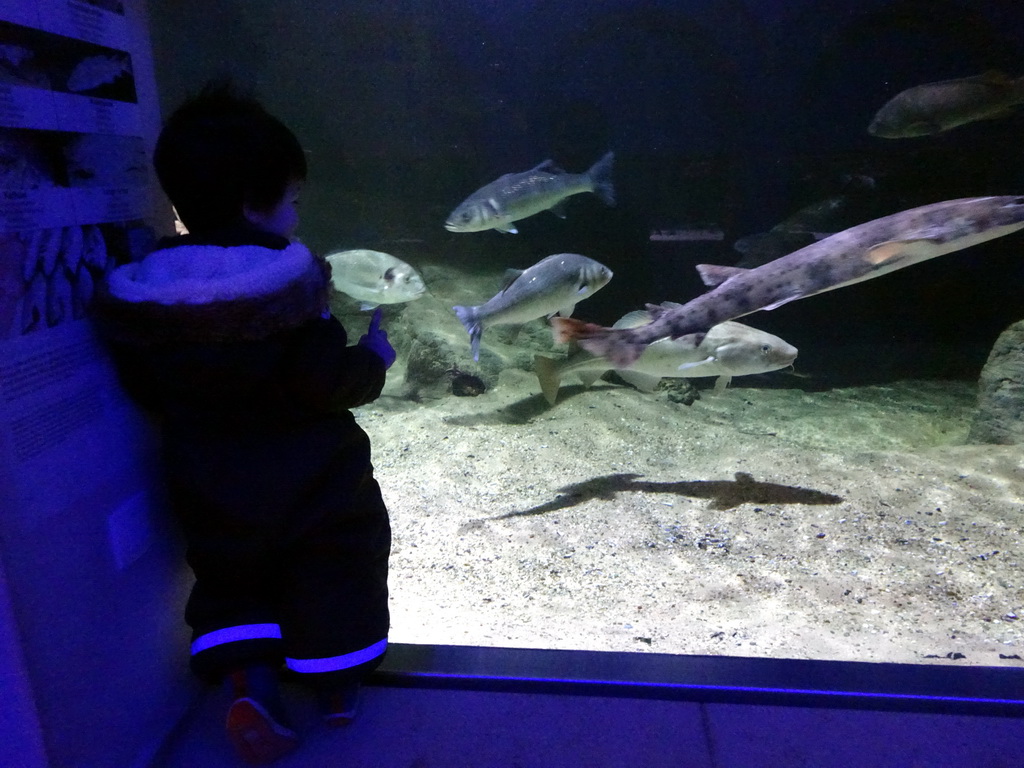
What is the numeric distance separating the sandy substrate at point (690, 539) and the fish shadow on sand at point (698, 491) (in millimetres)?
17

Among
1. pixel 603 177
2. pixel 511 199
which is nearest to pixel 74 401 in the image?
pixel 511 199

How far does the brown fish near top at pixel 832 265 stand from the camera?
2.66m

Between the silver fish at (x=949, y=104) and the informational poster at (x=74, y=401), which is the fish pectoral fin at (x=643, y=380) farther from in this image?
the silver fish at (x=949, y=104)

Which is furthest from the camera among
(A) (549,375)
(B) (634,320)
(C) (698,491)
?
(A) (549,375)

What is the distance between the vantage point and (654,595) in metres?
2.58

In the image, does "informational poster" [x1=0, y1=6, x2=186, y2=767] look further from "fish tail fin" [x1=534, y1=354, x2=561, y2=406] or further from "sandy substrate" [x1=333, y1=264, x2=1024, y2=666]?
"fish tail fin" [x1=534, y1=354, x2=561, y2=406]

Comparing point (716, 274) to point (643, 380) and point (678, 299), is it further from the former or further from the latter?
point (678, 299)

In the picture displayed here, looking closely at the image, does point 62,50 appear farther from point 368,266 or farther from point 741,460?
point 741,460

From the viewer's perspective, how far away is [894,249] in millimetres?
2734

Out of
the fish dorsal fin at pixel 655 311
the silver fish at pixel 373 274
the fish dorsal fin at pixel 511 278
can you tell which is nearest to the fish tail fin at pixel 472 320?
the fish dorsal fin at pixel 511 278

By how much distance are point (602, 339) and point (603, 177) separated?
245cm

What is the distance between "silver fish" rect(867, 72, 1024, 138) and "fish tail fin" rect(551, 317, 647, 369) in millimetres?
4020

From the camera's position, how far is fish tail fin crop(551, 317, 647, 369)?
341 cm

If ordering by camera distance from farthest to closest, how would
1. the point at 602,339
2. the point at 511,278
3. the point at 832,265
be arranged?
the point at 511,278, the point at 602,339, the point at 832,265
